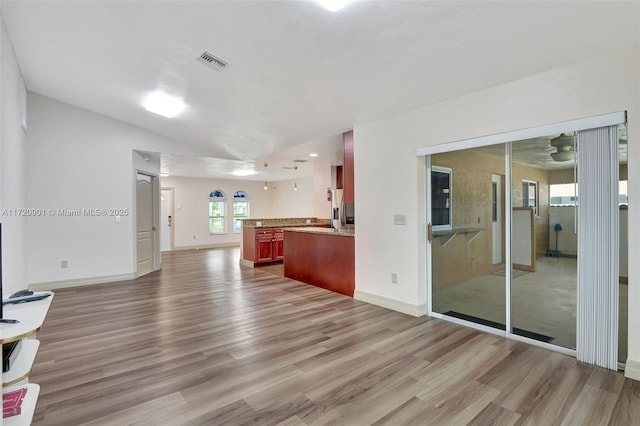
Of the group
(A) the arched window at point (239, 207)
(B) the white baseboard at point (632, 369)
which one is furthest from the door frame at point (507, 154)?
(A) the arched window at point (239, 207)

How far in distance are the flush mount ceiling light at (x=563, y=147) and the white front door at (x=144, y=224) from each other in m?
6.60

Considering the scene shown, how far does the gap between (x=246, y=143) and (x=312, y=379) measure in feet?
15.1

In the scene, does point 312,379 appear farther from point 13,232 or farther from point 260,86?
point 13,232

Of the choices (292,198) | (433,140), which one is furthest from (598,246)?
(292,198)

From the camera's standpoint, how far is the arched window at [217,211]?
448 inches

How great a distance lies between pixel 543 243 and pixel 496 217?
0.47 meters

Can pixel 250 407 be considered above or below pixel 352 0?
below

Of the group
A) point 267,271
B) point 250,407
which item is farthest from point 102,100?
point 250,407

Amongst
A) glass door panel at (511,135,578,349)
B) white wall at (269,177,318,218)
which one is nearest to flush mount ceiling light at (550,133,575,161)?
glass door panel at (511,135,578,349)

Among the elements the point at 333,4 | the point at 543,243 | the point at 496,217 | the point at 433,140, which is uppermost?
the point at 333,4

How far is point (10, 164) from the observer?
3416 mm

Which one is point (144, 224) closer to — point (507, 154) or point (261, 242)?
point (261, 242)

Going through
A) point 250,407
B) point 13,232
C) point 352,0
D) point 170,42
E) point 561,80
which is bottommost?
point 250,407

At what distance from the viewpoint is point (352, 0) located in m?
2.16
